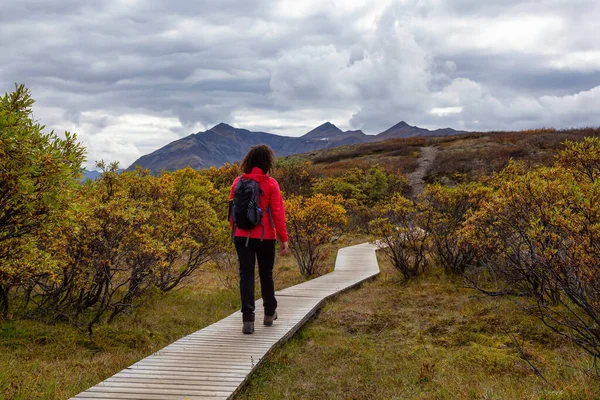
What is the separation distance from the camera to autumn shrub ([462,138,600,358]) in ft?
13.5

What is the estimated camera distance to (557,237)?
14.9 ft

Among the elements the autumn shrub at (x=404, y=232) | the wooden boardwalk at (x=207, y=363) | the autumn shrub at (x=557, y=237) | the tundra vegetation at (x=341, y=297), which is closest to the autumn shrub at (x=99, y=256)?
the tundra vegetation at (x=341, y=297)

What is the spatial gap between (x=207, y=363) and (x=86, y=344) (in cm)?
209

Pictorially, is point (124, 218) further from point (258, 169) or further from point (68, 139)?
point (258, 169)

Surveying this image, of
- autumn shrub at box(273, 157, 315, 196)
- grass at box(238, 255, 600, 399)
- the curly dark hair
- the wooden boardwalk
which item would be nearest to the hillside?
autumn shrub at box(273, 157, 315, 196)

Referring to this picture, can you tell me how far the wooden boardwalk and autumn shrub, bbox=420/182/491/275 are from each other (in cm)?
436

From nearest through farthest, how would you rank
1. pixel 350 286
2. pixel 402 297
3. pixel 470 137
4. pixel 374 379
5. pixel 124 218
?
pixel 374 379, pixel 124 218, pixel 402 297, pixel 350 286, pixel 470 137

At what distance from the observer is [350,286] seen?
34.0ft

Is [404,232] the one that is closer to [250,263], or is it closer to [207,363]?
[250,263]

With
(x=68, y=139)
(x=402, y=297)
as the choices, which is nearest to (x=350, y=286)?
(x=402, y=297)

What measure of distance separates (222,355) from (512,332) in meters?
4.27

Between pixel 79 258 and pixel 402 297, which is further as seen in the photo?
pixel 402 297

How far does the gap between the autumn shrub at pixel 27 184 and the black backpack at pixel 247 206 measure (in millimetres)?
1882

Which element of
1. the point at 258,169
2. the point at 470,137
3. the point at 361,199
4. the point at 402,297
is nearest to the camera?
the point at 258,169
